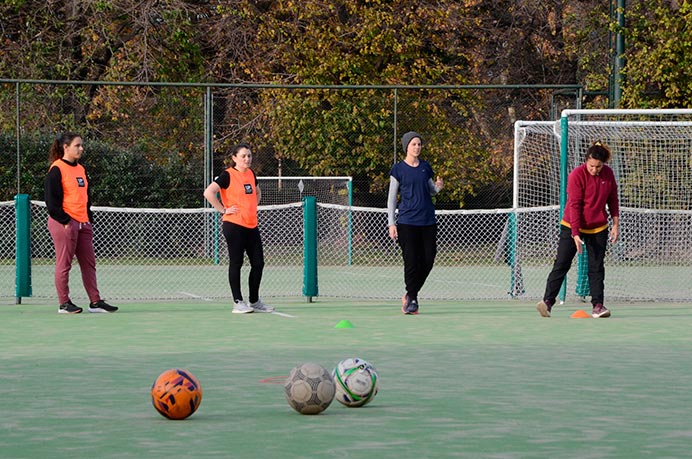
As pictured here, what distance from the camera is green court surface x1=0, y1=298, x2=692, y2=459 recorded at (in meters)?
6.02

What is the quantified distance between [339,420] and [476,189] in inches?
727

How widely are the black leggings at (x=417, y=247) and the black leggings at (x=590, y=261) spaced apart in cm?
119

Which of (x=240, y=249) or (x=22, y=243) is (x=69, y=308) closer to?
(x=22, y=243)

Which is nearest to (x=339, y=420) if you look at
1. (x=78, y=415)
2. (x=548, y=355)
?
(x=78, y=415)

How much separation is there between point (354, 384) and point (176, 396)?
970 millimetres

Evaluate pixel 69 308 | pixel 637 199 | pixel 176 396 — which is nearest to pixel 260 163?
pixel 637 199

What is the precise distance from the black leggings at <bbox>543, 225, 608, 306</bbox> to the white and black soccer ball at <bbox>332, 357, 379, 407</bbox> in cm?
603

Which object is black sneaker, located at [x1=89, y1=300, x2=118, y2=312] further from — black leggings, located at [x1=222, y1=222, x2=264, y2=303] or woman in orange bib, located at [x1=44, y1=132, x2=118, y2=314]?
black leggings, located at [x1=222, y1=222, x2=264, y2=303]

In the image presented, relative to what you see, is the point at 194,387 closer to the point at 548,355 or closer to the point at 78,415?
the point at 78,415

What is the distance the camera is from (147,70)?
27.6m

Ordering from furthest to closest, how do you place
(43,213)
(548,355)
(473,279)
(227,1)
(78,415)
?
1. (227,1)
2. (43,213)
3. (473,279)
4. (548,355)
5. (78,415)

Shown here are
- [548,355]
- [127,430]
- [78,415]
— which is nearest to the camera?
[127,430]

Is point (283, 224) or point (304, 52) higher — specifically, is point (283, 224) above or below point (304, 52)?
below

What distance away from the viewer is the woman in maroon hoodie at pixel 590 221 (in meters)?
12.6
